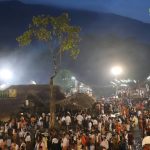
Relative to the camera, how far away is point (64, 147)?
18859mm

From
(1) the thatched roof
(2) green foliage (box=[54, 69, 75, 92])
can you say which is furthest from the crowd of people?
(2) green foliage (box=[54, 69, 75, 92])

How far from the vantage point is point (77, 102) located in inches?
1420

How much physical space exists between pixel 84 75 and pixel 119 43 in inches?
A: 713

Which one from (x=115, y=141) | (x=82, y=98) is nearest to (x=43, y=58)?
(x=82, y=98)

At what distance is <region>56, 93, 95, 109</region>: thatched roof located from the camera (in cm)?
3441

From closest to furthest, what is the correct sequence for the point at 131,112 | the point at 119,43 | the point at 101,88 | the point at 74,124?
the point at 74,124
the point at 131,112
the point at 101,88
the point at 119,43

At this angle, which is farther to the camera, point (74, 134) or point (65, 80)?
point (65, 80)

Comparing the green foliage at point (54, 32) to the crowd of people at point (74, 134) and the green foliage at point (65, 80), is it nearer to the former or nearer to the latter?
the crowd of people at point (74, 134)

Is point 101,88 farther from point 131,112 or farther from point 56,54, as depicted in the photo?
point 56,54

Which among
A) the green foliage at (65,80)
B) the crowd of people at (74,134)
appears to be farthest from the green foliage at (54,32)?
the green foliage at (65,80)

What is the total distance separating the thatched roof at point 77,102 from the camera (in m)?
34.4

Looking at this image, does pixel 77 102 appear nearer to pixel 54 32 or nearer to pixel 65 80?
pixel 54 32

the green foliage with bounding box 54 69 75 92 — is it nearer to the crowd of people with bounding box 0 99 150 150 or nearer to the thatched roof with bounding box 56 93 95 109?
the thatched roof with bounding box 56 93 95 109

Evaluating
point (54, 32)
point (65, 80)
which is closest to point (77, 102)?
point (54, 32)
